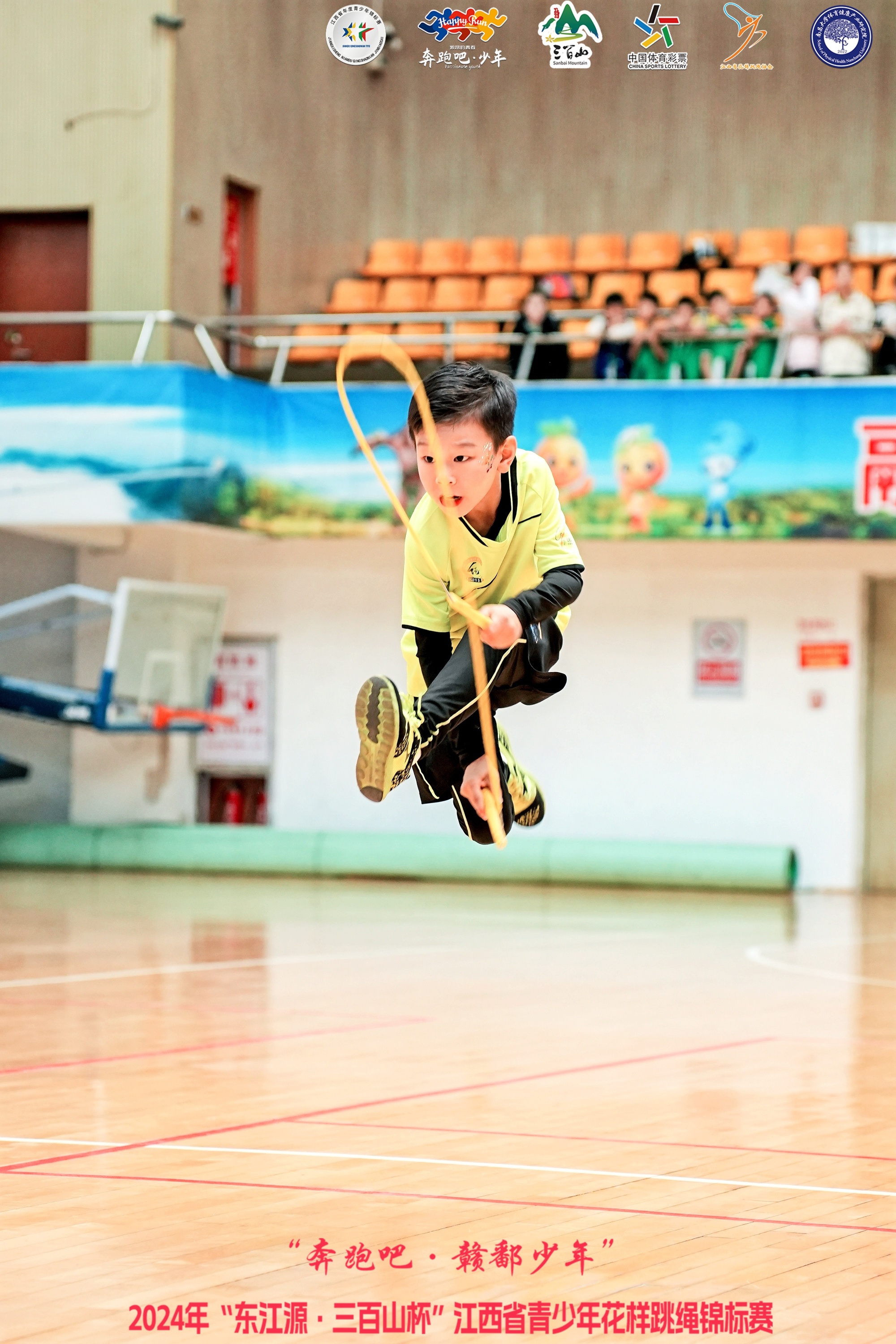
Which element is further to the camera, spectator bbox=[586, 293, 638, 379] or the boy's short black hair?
spectator bbox=[586, 293, 638, 379]

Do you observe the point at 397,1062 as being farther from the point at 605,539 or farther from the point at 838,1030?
the point at 605,539

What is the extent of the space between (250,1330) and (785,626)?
17.4 m

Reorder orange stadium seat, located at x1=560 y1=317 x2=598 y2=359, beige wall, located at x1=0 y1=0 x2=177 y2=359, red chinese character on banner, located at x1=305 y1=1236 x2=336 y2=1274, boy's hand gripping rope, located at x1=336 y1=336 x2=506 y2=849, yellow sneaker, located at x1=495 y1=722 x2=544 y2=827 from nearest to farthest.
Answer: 1. boy's hand gripping rope, located at x1=336 y1=336 x2=506 y2=849
2. yellow sneaker, located at x1=495 y1=722 x2=544 y2=827
3. red chinese character on banner, located at x1=305 y1=1236 x2=336 y2=1274
4. beige wall, located at x1=0 y1=0 x2=177 y2=359
5. orange stadium seat, located at x1=560 y1=317 x2=598 y2=359

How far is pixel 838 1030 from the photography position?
12195 mm

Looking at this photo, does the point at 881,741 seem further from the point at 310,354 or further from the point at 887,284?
the point at 310,354

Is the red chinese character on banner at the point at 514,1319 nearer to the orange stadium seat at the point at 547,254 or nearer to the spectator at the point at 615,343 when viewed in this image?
the spectator at the point at 615,343

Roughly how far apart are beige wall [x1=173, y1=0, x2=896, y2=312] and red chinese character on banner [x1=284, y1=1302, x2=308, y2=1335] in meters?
17.4

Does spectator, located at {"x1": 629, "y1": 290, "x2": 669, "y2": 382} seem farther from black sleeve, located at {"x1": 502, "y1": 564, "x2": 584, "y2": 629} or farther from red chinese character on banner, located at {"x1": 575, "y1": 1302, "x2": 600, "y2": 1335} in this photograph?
black sleeve, located at {"x1": 502, "y1": 564, "x2": 584, "y2": 629}

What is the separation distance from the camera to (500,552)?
15.2 ft

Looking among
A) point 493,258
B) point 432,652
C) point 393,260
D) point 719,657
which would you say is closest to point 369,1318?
point 432,652

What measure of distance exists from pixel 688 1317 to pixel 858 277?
18.4 m

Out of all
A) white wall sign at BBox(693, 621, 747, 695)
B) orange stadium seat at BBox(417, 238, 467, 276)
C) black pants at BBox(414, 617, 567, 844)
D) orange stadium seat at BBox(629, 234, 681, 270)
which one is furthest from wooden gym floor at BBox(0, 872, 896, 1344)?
orange stadium seat at BBox(417, 238, 467, 276)

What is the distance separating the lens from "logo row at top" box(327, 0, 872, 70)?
24.2 feet

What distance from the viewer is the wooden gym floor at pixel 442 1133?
6.13 meters
